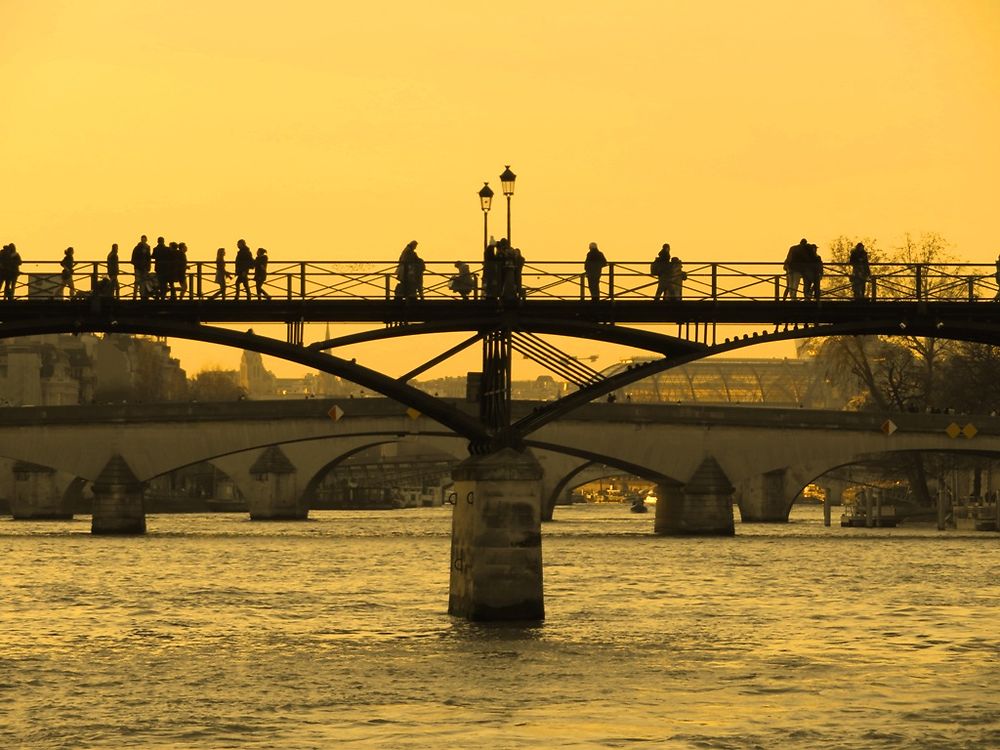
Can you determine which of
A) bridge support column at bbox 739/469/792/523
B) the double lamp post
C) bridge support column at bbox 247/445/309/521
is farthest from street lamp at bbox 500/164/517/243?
bridge support column at bbox 247/445/309/521

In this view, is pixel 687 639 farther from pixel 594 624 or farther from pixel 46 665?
pixel 46 665

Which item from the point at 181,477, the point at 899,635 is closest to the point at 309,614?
the point at 899,635

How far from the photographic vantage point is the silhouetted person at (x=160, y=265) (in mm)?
44625

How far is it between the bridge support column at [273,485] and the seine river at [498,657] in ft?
148

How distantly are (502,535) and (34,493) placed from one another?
81276mm

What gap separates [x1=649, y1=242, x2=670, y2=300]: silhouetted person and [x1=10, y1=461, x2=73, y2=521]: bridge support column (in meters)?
80.1

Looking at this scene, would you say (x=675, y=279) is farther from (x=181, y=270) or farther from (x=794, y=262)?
(x=181, y=270)

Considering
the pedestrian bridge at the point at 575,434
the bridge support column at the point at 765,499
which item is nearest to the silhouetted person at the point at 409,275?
the pedestrian bridge at the point at 575,434

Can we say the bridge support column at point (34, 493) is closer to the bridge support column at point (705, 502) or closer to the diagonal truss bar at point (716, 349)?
the bridge support column at point (705, 502)

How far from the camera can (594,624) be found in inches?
1890

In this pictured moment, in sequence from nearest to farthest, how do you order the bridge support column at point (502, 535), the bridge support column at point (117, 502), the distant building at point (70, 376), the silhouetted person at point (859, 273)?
the bridge support column at point (502, 535) < the silhouetted person at point (859, 273) < the bridge support column at point (117, 502) < the distant building at point (70, 376)

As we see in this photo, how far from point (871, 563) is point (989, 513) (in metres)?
35.3

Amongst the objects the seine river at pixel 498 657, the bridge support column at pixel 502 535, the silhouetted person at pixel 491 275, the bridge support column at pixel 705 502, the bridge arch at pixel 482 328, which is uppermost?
the silhouetted person at pixel 491 275

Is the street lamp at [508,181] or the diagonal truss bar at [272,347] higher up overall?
the street lamp at [508,181]
